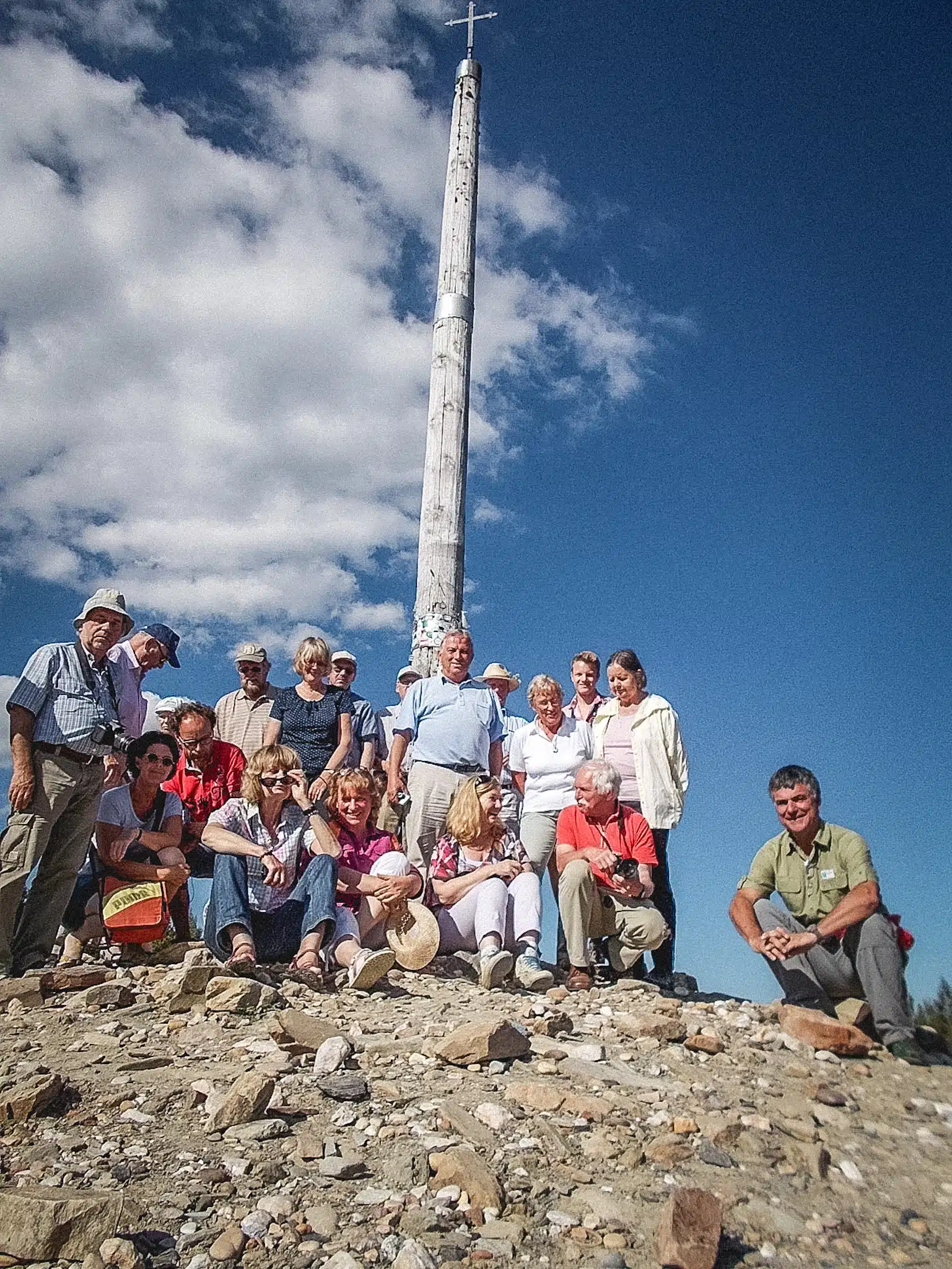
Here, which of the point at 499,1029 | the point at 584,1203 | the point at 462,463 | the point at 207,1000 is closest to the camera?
the point at 584,1203

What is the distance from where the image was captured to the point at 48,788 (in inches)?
193

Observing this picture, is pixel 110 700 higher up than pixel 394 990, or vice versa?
pixel 110 700

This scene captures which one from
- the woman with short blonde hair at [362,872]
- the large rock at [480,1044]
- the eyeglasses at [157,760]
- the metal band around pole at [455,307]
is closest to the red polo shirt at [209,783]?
the eyeglasses at [157,760]

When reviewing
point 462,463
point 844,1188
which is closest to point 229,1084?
point 844,1188

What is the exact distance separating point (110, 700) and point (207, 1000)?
1930 millimetres

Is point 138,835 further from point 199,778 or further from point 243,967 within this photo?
point 243,967

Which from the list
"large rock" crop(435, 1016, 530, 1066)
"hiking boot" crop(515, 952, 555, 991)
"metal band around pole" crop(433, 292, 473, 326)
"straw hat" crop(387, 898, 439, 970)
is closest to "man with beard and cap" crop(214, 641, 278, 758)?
"straw hat" crop(387, 898, 439, 970)

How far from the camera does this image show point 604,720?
6078mm

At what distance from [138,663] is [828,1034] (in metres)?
4.40

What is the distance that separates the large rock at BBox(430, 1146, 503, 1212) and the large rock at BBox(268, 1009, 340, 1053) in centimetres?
100

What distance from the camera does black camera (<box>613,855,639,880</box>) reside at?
516cm

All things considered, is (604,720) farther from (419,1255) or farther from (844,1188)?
(419,1255)

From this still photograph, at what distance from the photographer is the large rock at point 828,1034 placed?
13.6ft

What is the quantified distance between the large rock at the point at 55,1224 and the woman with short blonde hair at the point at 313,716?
356 cm
